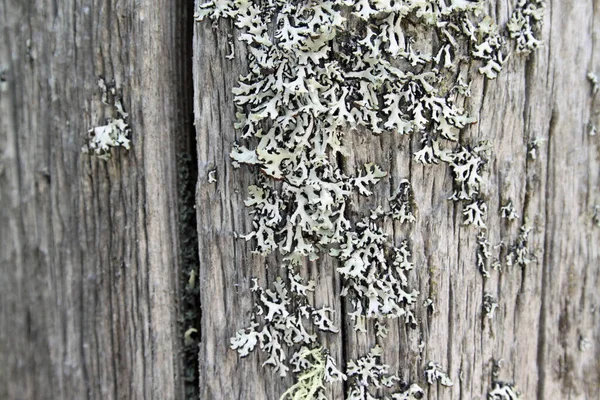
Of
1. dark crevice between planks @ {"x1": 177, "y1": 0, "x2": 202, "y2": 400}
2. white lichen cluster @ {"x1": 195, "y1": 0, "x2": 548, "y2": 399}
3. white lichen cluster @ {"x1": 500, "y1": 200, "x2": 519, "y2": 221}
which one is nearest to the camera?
white lichen cluster @ {"x1": 195, "y1": 0, "x2": 548, "y2": 399}

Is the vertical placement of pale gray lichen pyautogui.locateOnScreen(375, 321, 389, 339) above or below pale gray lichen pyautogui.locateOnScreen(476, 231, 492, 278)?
below

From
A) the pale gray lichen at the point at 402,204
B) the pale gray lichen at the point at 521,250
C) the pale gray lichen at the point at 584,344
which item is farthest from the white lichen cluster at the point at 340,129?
the pale gray lichen at the point at 584,344

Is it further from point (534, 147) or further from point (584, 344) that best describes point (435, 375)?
point (534, 147)

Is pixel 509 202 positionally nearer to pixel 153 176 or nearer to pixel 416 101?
pixel 416 101

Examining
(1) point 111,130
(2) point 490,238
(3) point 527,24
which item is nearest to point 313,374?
(2) point 490,238

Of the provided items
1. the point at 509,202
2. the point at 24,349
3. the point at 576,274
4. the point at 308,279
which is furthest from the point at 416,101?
the point at 24,349

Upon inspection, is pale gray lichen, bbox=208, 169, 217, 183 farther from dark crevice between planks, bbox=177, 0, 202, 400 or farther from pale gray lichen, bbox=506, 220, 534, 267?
pale gray lichen, bbox=506, 220, 534, 267

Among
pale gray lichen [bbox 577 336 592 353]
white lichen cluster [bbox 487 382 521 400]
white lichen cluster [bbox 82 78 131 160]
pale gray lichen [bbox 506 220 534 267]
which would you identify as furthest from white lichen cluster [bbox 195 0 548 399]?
pale gray lichen [bbox 577 336 592 353]

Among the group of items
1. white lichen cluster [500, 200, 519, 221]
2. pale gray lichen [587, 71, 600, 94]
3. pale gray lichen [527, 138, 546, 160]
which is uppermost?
pale gray lichen [587, 71, 600, 94]
